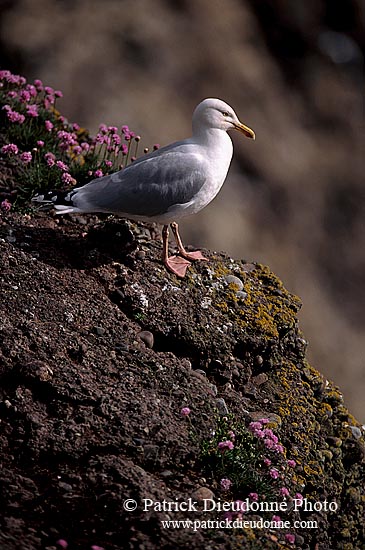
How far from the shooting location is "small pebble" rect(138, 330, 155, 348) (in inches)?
167

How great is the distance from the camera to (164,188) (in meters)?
4.57

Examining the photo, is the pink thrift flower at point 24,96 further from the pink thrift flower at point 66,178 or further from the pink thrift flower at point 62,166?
the pink thrift flower at point 66,178

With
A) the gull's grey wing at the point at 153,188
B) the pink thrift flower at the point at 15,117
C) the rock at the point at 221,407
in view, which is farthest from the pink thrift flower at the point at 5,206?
the rock at the point at 221,407

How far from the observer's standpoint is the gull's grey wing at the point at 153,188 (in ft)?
15.0

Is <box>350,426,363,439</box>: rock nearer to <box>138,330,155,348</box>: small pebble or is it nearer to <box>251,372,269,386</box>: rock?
<box>251,372,269,386</box>: rock

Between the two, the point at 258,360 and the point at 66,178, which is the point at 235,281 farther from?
the point at 66,178

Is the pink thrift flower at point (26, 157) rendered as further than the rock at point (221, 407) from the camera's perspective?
Yes

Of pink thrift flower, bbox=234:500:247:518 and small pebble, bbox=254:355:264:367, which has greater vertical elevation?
small pebble, bbox=254:355:264:367

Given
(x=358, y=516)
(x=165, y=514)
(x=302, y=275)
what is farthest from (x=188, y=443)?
(x=302, y=275)

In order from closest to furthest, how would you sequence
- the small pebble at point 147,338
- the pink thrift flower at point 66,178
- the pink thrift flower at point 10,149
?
the small pebble at point 147,338 → the pink thrift flower at point 66,178 → the pink thrift flower at point 10,149

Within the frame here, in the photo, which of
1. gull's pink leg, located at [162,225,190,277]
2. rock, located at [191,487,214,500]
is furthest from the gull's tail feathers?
rock, located at [191,487,214,500]

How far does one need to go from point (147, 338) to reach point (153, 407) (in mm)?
543

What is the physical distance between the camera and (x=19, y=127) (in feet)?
18.6

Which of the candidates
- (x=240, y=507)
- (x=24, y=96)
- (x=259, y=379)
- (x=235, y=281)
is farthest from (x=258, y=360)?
(x=24, y=96)
